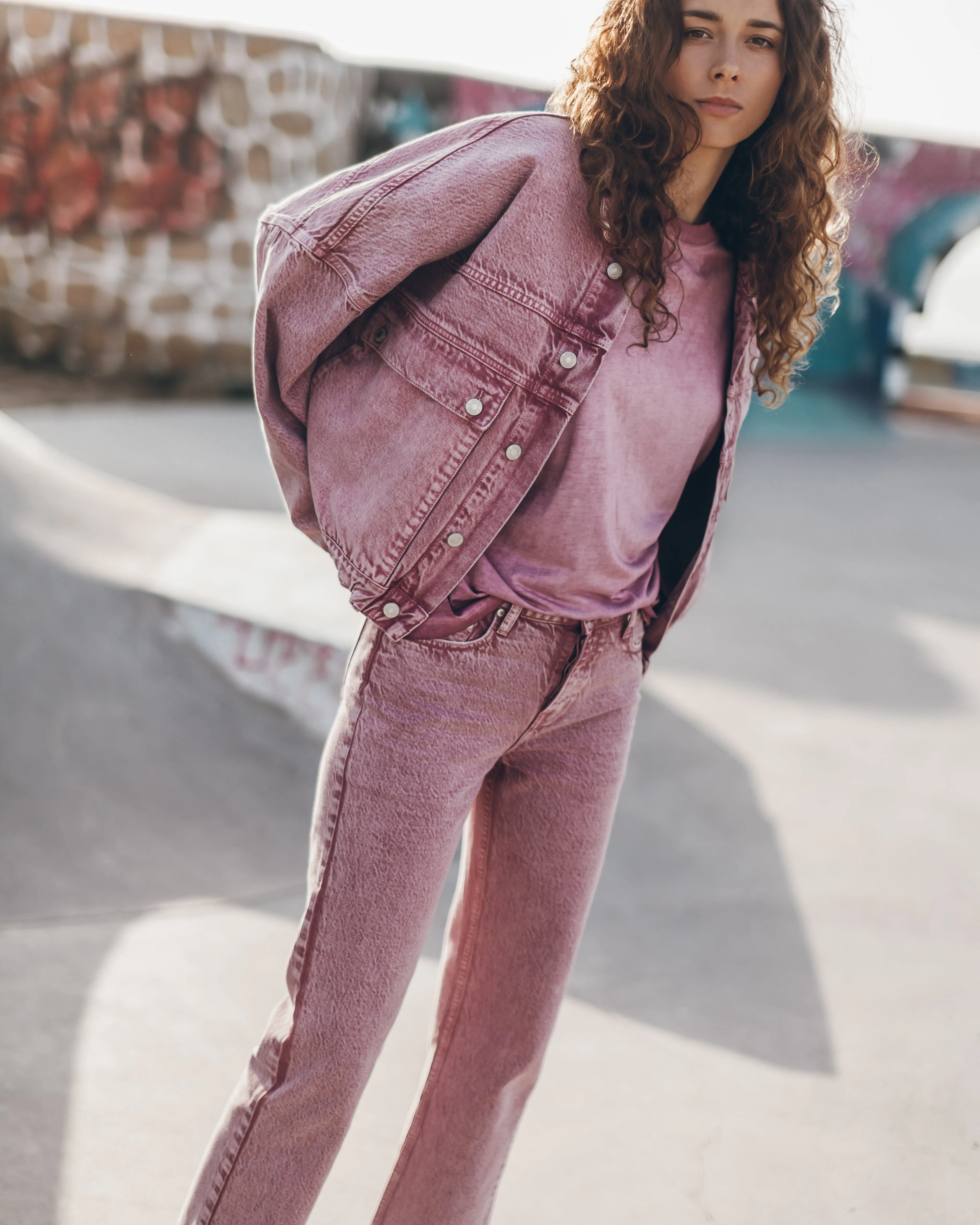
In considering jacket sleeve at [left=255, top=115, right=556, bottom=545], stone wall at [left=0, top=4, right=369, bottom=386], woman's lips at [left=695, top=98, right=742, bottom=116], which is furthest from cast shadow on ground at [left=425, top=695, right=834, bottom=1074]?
stone wall at [left=0, top=4, right=369, bottom=386]

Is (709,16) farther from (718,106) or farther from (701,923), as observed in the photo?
(701,923)

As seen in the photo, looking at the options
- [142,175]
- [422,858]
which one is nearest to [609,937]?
[422,858]

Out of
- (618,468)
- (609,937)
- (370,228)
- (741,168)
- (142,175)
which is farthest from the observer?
(142,175)

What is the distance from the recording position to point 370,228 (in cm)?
143

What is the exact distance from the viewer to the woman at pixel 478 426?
1.45m

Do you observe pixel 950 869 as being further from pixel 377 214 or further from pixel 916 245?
pixel 916 245

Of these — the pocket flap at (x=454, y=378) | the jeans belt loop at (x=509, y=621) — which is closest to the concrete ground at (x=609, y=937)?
the jeans belt loop at (x=509, y=621)

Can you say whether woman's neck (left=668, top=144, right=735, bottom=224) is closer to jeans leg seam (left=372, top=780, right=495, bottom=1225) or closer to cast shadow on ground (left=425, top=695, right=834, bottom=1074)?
jeans leg seam (left=372, top=780, right=495, bottom=1225)

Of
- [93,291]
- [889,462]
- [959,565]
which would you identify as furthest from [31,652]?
[889,462]

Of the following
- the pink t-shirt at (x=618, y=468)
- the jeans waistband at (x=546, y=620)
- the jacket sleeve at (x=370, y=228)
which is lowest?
the jeans waistband at (x=546, y=620)

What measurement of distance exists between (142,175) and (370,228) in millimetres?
9908

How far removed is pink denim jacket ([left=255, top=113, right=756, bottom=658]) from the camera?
1.44m

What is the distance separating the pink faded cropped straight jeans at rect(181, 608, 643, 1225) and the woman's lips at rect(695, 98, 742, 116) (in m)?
0.65

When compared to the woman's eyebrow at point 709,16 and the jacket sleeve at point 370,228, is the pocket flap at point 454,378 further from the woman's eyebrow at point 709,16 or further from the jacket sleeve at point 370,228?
the woman's eyebrow at point 709,16
